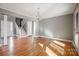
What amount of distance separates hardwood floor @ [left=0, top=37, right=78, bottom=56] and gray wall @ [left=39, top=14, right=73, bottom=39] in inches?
5.4

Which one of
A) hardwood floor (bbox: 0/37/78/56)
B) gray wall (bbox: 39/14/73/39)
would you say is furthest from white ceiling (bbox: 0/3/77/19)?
hardwood floor (bbox: 0/37/78/56)

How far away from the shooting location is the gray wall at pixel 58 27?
2.18m

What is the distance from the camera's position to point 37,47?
2.17 meters

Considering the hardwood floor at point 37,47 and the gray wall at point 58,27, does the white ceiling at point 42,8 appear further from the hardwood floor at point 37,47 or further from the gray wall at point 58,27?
the hardwood floor at point 37,47

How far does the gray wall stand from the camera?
218 centimetres

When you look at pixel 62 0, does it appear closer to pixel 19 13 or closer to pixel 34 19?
pixel 34 19

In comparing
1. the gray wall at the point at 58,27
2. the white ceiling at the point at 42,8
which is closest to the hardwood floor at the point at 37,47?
the gray wall at the point at 58,27

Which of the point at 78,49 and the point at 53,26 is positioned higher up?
the point at 53,26

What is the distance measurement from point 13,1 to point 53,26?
3.38ft

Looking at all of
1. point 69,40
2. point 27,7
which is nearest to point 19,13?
point 27,7

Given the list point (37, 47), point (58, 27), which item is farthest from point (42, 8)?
point (37, 47)

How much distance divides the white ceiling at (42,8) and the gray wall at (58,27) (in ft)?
0.37

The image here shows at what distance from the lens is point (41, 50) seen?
2137 mm

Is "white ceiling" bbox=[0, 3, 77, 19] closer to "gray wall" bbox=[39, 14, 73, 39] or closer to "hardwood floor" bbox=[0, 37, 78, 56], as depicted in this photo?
"gray wall" bbox=[39, 14, 73, 39]
